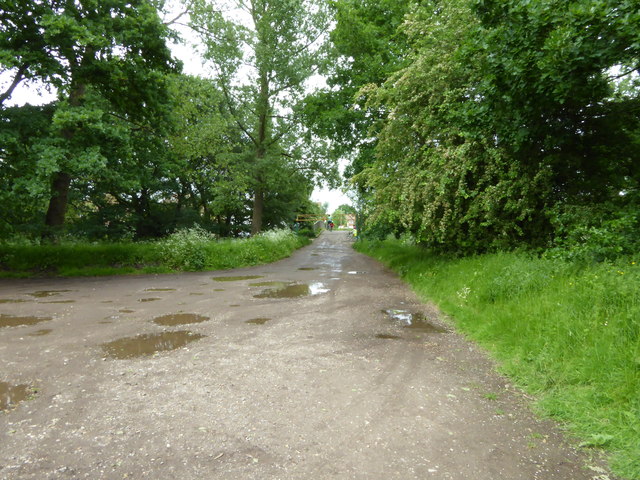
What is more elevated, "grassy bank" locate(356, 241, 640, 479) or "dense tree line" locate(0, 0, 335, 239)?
"dense tree line" locate(0, 0, 335, 239)

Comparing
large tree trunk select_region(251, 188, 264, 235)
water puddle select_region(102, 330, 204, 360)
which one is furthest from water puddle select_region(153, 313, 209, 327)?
large tree trunk select_region(251, 188, 264, 235)

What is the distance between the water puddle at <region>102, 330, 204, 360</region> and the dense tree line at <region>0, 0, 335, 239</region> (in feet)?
22.0

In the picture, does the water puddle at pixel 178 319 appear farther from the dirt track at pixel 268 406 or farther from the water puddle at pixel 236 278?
the water puddle at pixel 236 278

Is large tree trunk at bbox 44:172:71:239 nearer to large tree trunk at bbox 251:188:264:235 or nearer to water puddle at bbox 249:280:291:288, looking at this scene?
water puddle at bbox 249:280:291:288

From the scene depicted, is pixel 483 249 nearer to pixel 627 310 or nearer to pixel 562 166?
pixel 562 166

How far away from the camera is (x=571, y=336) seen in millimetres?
3996

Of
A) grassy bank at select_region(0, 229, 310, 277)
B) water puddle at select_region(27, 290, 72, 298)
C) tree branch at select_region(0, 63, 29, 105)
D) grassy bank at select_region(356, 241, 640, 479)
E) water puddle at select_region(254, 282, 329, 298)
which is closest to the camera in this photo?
grassy bank at select_region(356, 241, 640, 479)

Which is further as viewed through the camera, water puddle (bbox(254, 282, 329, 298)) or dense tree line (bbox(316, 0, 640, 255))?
water puddle (bbox(254, 282, 329, 298))

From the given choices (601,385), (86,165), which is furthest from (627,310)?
(86,165)

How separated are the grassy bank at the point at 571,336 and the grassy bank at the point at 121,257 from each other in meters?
9.79

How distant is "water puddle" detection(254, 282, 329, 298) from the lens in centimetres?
875

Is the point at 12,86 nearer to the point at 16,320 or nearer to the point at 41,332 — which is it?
the point at 16,320

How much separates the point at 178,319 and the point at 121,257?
786 centimetres

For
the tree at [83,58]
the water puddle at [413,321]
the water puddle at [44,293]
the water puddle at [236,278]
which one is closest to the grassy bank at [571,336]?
the water puddle at [413,321]
